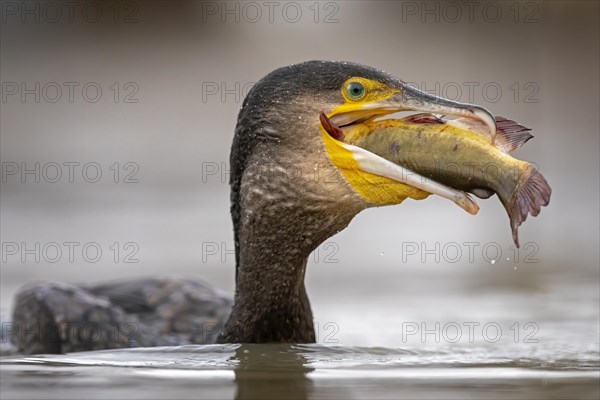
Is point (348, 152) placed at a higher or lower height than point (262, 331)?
higher

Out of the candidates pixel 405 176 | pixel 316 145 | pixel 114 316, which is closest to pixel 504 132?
pixel 405 176

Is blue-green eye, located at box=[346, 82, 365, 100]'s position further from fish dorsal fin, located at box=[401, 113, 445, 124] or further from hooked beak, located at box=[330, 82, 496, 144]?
fish dorsal fin, located at box=[401, 113, 445, 124]

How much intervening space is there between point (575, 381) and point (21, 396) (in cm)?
239

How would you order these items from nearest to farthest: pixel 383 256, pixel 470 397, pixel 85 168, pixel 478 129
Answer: pixel 470 397, pixel 478 129, pixel 383 256, pixel 85 168

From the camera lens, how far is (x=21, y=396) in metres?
5.85

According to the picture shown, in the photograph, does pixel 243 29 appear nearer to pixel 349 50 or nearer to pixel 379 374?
pixel 349 50

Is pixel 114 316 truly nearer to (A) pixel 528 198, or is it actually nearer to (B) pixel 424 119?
(B) pixel 424 119

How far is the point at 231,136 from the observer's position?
17875 mm

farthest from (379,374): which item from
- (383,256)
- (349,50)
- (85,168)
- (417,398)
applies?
(349,50)

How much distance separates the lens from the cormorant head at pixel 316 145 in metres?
7.08

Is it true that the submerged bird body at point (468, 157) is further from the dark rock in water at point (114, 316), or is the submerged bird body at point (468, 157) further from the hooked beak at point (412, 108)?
the dark rock in water at point (114, 316)

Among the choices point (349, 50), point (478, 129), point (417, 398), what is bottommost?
point (417, 398)

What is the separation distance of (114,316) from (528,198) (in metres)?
3.23

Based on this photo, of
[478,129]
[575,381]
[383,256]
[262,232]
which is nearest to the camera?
[575,381]
